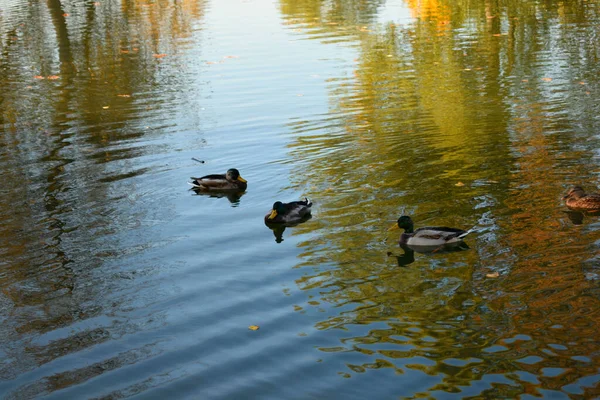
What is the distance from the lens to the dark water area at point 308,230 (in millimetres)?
7210

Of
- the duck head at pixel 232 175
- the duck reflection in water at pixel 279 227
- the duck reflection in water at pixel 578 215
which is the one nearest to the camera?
the duck reflection in water at pixel 578 215

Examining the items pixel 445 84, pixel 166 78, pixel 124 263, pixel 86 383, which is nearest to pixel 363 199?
pixel 124 263

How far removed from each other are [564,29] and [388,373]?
71.8 ft

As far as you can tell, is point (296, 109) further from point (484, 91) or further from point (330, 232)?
point (330, 232)

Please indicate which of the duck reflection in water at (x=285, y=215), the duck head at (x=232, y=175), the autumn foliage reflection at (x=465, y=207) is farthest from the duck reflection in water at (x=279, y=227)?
the duck head at (x=232, y=175)

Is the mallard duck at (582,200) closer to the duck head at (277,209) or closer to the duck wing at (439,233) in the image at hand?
the duck wing at (439,233)

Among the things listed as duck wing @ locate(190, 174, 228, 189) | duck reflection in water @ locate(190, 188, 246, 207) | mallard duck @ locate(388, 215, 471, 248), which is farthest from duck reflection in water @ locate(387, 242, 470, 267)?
duck wing @ locate(190, 174, 228, 189)

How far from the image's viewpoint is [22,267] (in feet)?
32.9

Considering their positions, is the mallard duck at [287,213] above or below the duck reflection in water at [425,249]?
above

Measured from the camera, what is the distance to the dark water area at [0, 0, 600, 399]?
7.21 meters

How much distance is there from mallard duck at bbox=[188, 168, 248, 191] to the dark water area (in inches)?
7.2

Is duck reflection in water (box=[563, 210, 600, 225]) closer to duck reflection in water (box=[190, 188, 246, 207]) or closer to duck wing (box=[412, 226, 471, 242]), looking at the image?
duck wing (box=[412, 226, 471, 242])

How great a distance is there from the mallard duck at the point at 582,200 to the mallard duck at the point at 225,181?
203 inches

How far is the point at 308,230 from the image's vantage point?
10883 mm
